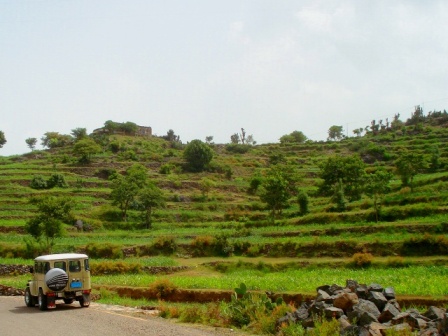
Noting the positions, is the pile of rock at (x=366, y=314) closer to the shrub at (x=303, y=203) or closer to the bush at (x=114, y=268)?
the bush at (x=114, y=268)

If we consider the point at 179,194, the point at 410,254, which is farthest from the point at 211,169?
the point at 410,254

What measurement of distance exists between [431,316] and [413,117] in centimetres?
11728

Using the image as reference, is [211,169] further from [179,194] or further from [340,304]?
[340,304]

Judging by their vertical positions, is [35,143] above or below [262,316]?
above

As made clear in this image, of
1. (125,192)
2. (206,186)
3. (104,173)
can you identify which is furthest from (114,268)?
(104,173)

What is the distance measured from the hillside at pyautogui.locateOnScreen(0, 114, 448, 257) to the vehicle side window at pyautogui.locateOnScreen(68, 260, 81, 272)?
25.5 m

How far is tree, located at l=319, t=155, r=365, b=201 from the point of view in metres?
62.2

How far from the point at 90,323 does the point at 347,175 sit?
167 feet

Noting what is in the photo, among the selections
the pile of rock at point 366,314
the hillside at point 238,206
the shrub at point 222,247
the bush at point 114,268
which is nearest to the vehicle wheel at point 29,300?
the pile of rock at point 366,314

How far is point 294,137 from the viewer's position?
5728 inches

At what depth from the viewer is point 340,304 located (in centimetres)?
1410

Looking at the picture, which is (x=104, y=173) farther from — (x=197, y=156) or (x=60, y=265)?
(x=60, y=265)

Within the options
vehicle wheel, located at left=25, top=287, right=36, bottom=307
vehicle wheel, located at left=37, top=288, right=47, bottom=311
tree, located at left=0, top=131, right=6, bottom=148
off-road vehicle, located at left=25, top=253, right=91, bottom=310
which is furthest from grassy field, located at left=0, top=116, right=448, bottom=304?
tree, located at left=0, top=131, right=6, bottom=148

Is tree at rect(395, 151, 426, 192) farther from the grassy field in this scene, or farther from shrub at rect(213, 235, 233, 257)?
shrub at rect(213, 235, 233, 257)
